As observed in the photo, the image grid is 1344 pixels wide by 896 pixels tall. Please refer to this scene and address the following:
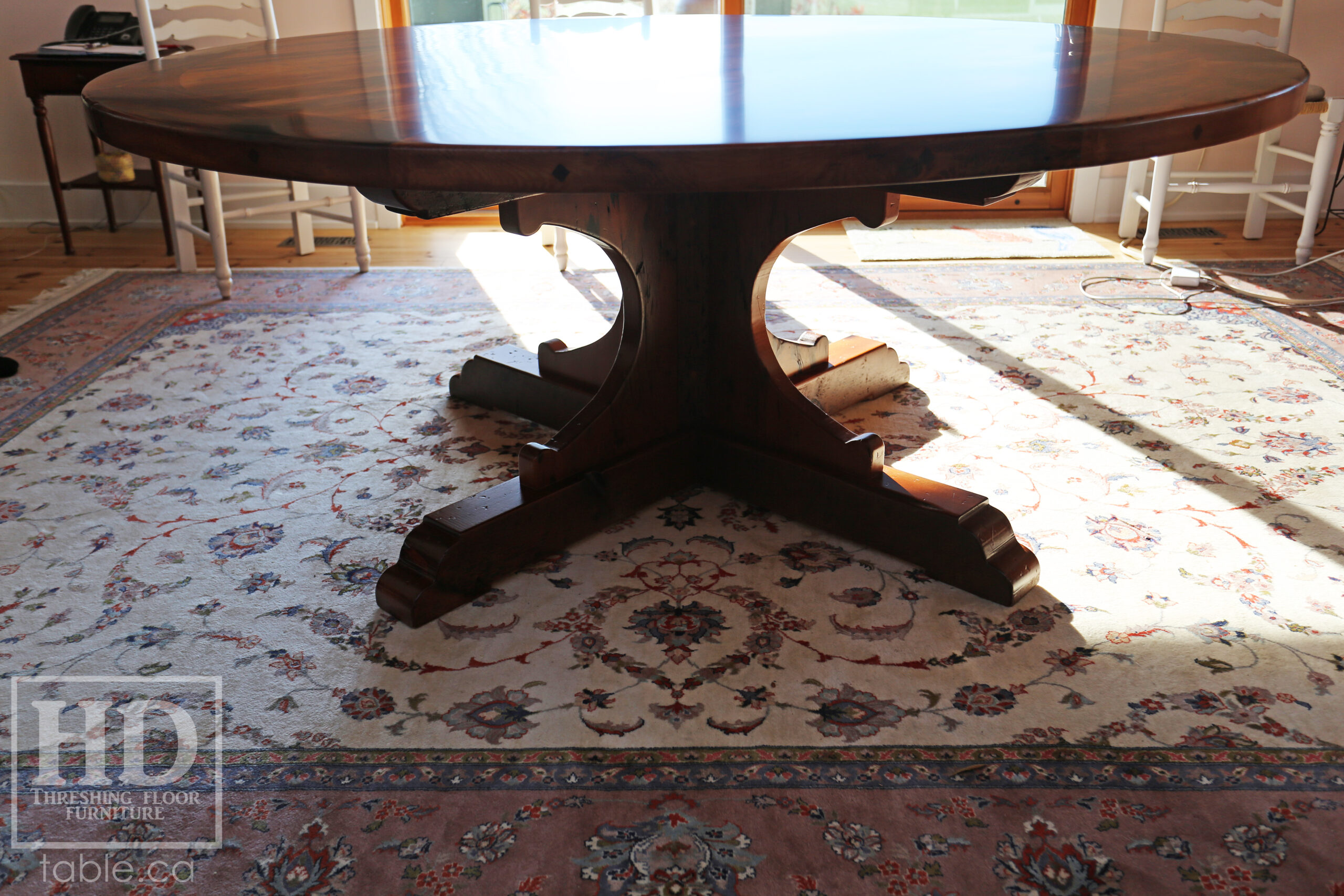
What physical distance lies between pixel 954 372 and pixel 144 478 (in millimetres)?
1705

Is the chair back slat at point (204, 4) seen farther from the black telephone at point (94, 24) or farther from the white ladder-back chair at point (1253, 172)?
the white ladder-back chair at point (1253, 172)

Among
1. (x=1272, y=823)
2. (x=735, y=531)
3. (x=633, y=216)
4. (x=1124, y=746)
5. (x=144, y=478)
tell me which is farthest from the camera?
(x=144, y=478)

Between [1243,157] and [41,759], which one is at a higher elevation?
[1243,157]

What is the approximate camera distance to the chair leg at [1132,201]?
134 inches

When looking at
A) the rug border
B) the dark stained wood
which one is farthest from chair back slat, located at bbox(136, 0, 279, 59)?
the dark stained wood

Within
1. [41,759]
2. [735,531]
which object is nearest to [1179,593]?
[735,531]

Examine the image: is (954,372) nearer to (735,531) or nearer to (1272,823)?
(735,531)

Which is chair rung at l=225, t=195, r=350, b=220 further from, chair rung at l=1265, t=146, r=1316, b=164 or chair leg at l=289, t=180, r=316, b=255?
chair rung at l=1265, t=146, r=1316, b=164

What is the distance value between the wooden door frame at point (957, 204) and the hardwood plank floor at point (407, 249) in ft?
0.47

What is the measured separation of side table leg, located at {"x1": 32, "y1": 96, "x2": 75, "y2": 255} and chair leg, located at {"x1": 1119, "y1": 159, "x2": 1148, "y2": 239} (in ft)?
12.0

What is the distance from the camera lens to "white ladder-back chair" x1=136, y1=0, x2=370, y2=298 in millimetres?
2934

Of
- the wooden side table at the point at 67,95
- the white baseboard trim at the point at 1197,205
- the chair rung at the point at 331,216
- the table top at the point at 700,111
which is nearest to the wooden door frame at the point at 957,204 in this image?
the white baseboard trim at the point at 1197,205

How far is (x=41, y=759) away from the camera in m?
1.17

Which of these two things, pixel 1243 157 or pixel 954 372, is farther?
pixel 1243 157
